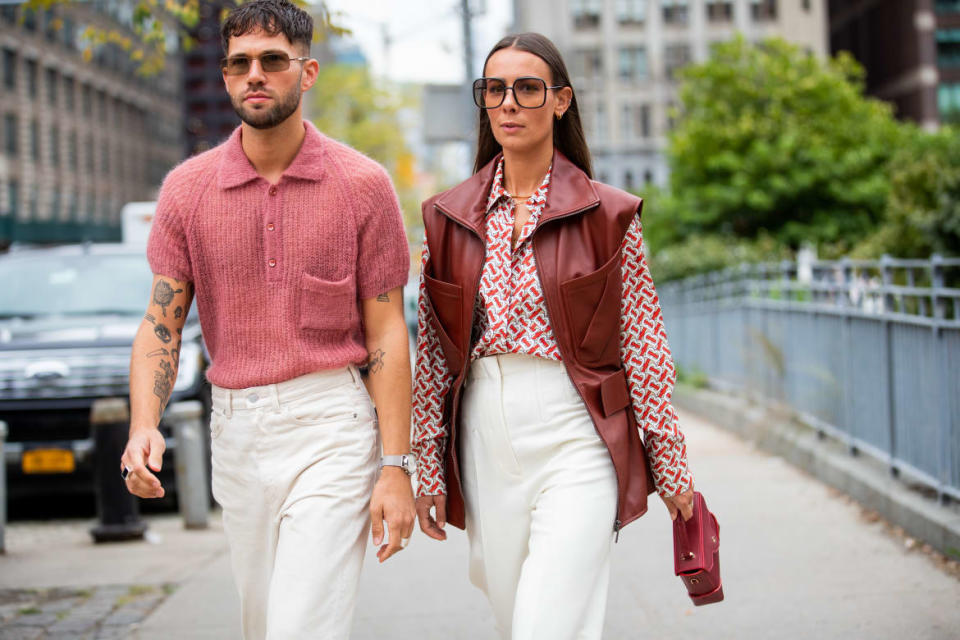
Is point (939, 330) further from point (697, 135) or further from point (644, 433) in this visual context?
point (697, 135)

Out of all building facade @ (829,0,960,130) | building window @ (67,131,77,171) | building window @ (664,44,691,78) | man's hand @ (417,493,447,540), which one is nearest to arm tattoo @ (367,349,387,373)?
man's hand @ (417,493,447,540)

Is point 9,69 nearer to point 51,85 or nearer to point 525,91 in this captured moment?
point 51,85

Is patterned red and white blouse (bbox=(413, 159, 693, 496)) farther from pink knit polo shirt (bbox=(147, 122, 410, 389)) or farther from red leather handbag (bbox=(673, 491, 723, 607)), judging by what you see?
pink knit polo shirt (bbox=(147, 122, 410, 389))

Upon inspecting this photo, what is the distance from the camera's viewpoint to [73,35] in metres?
59.7

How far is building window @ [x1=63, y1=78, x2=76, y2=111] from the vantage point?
60156 millimetres

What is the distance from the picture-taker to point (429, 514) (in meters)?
3.62

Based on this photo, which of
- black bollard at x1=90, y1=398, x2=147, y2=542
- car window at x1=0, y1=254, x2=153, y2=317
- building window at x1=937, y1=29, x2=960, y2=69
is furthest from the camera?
building window at x1=937, y1=29, x2=960, y2=69

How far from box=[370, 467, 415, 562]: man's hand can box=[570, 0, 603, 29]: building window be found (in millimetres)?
75115

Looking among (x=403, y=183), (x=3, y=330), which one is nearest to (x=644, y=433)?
(x=3, y=330)

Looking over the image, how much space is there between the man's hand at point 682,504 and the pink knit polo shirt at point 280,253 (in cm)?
93

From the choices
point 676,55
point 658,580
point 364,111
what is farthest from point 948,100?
point 658,580

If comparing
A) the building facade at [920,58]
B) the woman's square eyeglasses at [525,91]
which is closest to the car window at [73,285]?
the woman's square eyeglasses at [525,91]

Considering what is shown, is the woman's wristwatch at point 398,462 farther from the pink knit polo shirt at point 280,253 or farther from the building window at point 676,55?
the building window at point 676,55

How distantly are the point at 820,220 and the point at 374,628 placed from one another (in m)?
45.7
